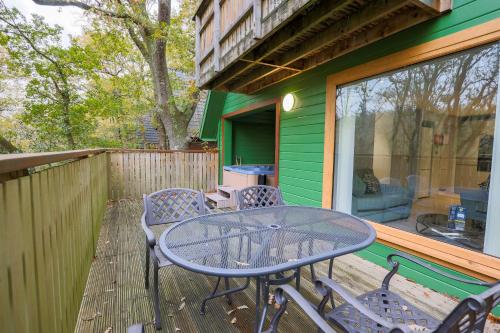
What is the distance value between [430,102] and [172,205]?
324cm

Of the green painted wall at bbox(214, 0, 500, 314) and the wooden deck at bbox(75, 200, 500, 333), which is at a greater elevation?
the green painted wall at bbox(214, 0, 500, 314)

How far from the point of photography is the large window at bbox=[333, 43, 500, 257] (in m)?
2.35

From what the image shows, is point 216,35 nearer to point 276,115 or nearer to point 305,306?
point 276,115

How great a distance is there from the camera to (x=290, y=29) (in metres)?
2.58

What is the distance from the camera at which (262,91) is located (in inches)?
195

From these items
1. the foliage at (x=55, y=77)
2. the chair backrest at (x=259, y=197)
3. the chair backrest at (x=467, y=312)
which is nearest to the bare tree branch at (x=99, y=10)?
the foliage at (x=55, y=77)

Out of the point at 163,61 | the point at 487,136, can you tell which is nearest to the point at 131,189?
the point at 163,61

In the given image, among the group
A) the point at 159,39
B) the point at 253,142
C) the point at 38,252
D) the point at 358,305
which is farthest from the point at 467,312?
the point at 159,39

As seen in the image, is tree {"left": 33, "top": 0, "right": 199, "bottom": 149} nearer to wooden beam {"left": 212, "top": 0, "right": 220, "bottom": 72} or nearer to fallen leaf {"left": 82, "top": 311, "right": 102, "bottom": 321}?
wooden beam {"left": 212, "top": 0, "right": 220, "bottom": 72}

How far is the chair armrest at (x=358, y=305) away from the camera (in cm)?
86

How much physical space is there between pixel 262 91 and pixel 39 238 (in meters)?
4.46

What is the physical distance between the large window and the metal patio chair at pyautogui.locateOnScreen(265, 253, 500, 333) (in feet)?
4.28

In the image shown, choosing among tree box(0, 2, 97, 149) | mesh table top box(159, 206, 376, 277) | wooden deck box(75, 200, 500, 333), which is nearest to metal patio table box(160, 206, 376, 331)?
mesh table top box(159, 206, 376, 277)

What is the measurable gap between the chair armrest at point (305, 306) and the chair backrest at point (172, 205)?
1495 millimetres
